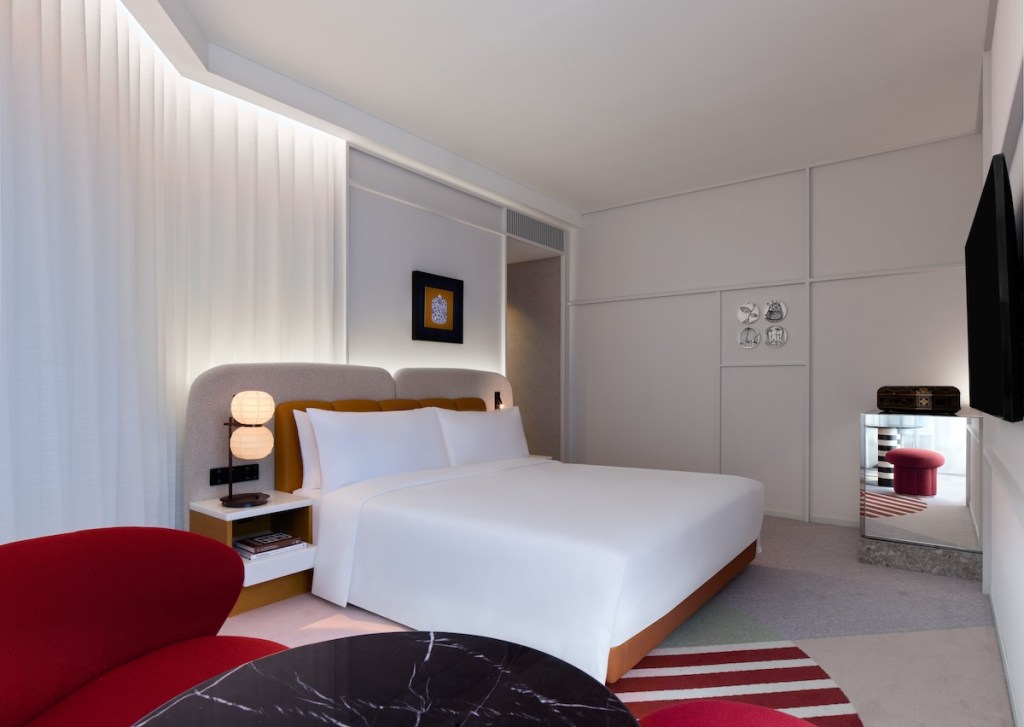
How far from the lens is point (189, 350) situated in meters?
3.11

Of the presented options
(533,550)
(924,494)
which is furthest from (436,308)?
(924,494)

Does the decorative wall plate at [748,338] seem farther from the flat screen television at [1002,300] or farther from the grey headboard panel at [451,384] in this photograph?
the flat screen television at [1002,300]

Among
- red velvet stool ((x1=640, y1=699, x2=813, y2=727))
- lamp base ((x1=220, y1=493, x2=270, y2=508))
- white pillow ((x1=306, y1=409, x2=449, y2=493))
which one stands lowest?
red velvet stool ((x1=640, y1=699, x2=813, y2=727))

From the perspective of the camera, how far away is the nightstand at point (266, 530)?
2717mm

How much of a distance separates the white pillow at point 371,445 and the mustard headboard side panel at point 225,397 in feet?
0.92

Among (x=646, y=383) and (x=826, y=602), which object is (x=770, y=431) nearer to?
Result: (x=646, y=383)

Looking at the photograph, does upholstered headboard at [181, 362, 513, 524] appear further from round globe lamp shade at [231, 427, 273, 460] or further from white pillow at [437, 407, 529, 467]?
white pillow at [437, 407, 529, 467]

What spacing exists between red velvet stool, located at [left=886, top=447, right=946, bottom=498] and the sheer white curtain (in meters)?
3.68

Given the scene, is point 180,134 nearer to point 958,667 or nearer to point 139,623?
point 139,623

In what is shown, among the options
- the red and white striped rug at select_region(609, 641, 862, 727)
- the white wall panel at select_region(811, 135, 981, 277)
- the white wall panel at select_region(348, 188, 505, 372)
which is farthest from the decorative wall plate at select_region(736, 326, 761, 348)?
the red and white striped rug at select_region(609, 641, 862, 727)

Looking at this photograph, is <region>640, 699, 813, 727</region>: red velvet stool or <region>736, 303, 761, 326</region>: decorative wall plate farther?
<region>736, 303, 761, 326</region>: decorative wall plate

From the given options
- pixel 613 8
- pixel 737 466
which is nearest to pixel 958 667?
pixel 737 466

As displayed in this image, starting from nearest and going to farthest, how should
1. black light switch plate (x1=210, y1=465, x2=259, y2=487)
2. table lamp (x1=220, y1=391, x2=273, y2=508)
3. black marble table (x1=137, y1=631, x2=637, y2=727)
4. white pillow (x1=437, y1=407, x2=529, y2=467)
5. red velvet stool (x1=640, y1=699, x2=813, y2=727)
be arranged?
black marble table (x1=137, y1=631, x2=637, y2=727) → red velvet stool (x1=640, y1=699, x2=813, y2=727) → table lamp (x1=220, y1=391, x2=273, y2=508) → black light switch plate (x1=210, y1=465, x2=259, y2=487) → white pillow (x1=437, y1=407, x2=529, y2=467)

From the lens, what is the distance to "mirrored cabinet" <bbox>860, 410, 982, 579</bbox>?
3402 millimetres
